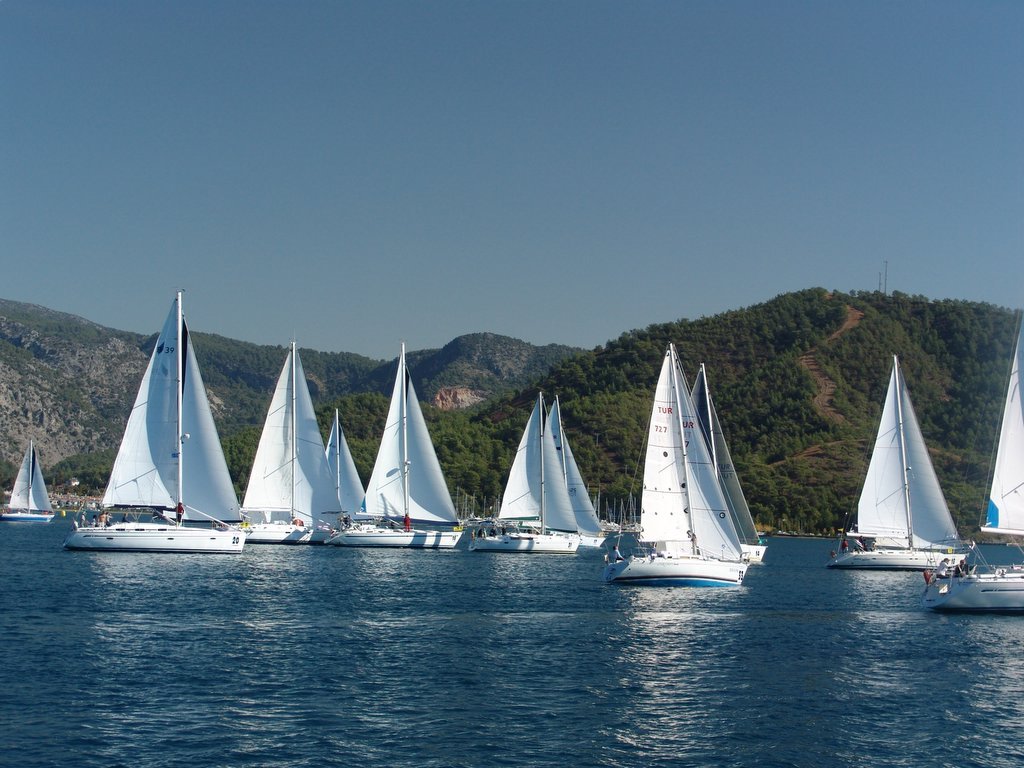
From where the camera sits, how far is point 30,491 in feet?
435

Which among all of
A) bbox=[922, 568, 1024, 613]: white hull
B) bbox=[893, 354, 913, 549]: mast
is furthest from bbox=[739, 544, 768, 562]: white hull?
bbox=[922, 568, 1024, 613]: white hull

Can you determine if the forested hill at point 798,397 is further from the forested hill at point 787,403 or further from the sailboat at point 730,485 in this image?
the sailboat at point 730,485

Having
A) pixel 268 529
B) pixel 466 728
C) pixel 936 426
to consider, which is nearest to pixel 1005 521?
pixel 466 728

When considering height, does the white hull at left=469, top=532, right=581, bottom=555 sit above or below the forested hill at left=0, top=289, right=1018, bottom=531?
below

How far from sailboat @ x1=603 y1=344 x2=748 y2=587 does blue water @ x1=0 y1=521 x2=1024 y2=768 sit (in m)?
1.03

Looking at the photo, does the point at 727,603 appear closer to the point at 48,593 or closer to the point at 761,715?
the point at 761,715

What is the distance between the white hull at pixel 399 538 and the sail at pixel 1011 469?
38269mm

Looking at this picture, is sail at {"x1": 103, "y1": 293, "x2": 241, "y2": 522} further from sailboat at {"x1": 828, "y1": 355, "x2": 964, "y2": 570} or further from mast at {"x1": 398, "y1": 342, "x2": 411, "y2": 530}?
sailboat at {"x1": 828, "y1": 355, "x2": 964, "y2": 570}

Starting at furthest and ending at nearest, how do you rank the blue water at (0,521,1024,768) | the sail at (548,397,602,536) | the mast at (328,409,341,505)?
1. the mast at (328,409,341,505)
2. the sail at (548,397,602,536)
3. the blue water at (0,521,1024,768)

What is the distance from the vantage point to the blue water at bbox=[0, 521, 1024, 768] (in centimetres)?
2162

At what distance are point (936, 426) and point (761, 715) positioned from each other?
131 meters

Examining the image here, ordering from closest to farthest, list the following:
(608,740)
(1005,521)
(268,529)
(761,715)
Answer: (608,740), (761,715), (1005,521), (268,529)

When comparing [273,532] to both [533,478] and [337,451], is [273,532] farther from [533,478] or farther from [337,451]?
[533,478]

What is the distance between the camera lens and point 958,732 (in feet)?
76.6
